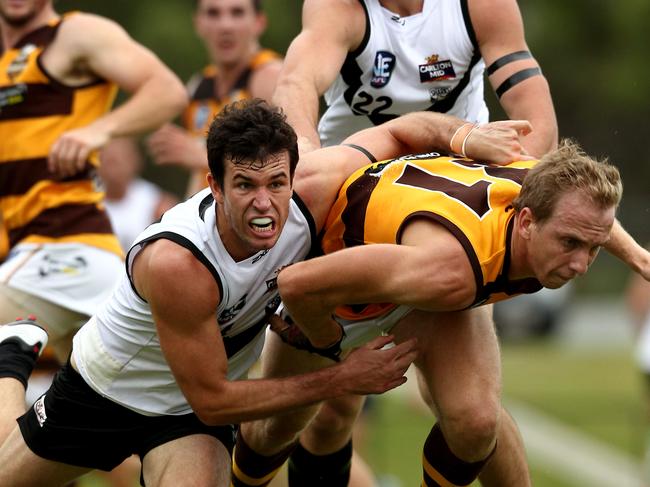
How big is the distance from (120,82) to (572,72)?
99.2 ft

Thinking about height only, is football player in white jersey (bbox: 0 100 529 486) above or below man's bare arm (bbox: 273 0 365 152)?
below

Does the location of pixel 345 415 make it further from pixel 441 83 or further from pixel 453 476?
pixel 441 83

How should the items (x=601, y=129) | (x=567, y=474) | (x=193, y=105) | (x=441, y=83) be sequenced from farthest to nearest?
(x=601, y=129)
(x=567, y=474)
(x=193, y=105)
(x=441, y=83)

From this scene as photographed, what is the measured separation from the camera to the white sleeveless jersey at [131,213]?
11.9 metres

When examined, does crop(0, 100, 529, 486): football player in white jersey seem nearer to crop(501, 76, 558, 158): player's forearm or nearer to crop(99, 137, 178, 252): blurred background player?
crop(501, 76, 558, 158): player's forearm

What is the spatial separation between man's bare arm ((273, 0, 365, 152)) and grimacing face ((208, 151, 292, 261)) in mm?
674

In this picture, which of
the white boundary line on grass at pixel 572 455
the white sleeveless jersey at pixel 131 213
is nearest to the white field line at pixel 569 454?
the white boundary line on grass at pixel 572 455

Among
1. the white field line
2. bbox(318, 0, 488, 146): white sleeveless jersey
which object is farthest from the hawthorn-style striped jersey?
the white field line

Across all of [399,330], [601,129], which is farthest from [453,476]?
[601,129]

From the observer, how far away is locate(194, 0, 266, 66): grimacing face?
949 cm

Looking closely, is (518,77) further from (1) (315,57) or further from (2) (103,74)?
(2) (103,74)

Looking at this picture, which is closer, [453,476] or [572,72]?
[453,476]

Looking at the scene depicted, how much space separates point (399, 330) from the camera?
19.2ft

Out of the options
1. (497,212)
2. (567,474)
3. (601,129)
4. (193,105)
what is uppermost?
(497,212)
